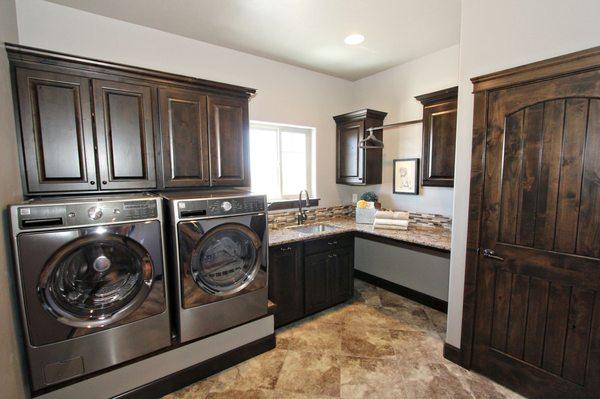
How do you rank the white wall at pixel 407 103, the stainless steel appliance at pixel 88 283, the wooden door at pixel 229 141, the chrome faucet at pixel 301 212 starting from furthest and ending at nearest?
A: the chrome faucet at pixel 301 212
the white wall at pixel 407 103
the wooden door at pixel 229 141
the stainless steel appliance at pixel 88 283

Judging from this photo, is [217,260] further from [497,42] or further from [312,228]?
[497,42]

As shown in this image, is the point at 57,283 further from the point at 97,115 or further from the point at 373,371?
the point at 373,371

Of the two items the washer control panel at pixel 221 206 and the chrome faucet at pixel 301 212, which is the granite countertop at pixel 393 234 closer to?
the chrome faucet at pixel 301 212

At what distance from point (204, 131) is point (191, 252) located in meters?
1.07

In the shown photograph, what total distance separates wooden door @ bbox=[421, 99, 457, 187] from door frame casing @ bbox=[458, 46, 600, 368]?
79 centimetres

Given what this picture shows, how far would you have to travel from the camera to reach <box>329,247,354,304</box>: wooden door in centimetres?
296

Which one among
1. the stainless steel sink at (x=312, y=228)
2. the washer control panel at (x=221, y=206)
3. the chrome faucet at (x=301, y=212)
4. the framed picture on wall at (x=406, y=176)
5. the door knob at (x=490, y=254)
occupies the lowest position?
the stainless steel sink at (x=312, y=228)

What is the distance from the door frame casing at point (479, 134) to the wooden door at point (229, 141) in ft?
6.17

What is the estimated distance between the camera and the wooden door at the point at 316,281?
2.76 metres

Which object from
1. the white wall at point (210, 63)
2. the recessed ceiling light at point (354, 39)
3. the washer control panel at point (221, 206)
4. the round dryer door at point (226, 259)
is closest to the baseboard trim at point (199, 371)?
the round dryer door at point (226, 259)

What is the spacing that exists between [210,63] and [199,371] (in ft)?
9.08

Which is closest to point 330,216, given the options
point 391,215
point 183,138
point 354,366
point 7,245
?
point 391,215

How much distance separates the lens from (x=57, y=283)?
5.06 ft

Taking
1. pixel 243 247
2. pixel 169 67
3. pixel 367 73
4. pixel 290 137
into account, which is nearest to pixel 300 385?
pixel 243 247
